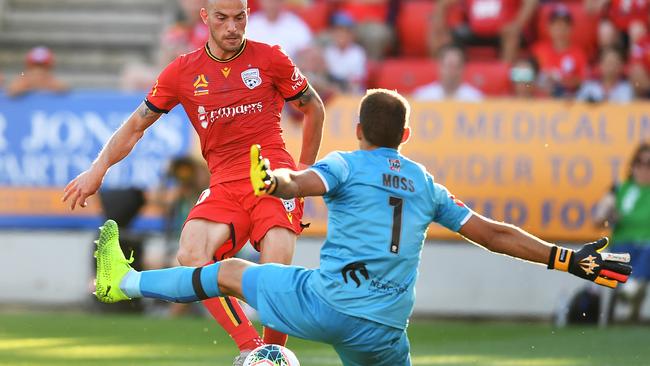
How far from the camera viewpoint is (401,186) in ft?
23.0

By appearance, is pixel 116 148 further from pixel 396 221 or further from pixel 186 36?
pixel 186 36

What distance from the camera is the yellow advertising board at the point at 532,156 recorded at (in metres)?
15.6

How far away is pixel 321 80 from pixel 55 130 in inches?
130

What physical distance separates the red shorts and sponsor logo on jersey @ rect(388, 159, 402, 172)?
1.78 metres

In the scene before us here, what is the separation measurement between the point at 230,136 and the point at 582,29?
9.57m

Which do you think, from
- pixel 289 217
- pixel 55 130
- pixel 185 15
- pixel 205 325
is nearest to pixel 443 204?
pixel 289 217

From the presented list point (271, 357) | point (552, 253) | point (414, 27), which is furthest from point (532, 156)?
point (271, 357)

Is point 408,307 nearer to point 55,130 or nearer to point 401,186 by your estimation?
point 401,186

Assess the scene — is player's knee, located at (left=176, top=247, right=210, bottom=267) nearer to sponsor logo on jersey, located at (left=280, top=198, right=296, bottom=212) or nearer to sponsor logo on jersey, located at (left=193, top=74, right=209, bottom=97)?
sponsor logo on jersey, located at (left=280, top=198, right=296, bottom=212)

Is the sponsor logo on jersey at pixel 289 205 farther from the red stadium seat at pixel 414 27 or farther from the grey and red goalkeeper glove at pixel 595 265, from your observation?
the red stadium seat at pixel 414 27

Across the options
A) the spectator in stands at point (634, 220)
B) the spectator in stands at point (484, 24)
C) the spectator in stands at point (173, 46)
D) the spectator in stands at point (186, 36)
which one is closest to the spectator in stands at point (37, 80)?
the spectator in stands at point (173, 46)

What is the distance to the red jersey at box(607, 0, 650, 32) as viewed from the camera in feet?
55.2

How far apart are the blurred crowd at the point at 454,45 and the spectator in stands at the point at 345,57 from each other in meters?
0.01

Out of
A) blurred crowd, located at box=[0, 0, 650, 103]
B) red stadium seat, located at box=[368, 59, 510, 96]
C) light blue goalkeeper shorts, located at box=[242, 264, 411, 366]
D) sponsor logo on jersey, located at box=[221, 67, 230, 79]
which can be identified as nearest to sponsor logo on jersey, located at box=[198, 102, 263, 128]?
sponsor logo on jersey, located at box=[221, 67, 230, 79]
